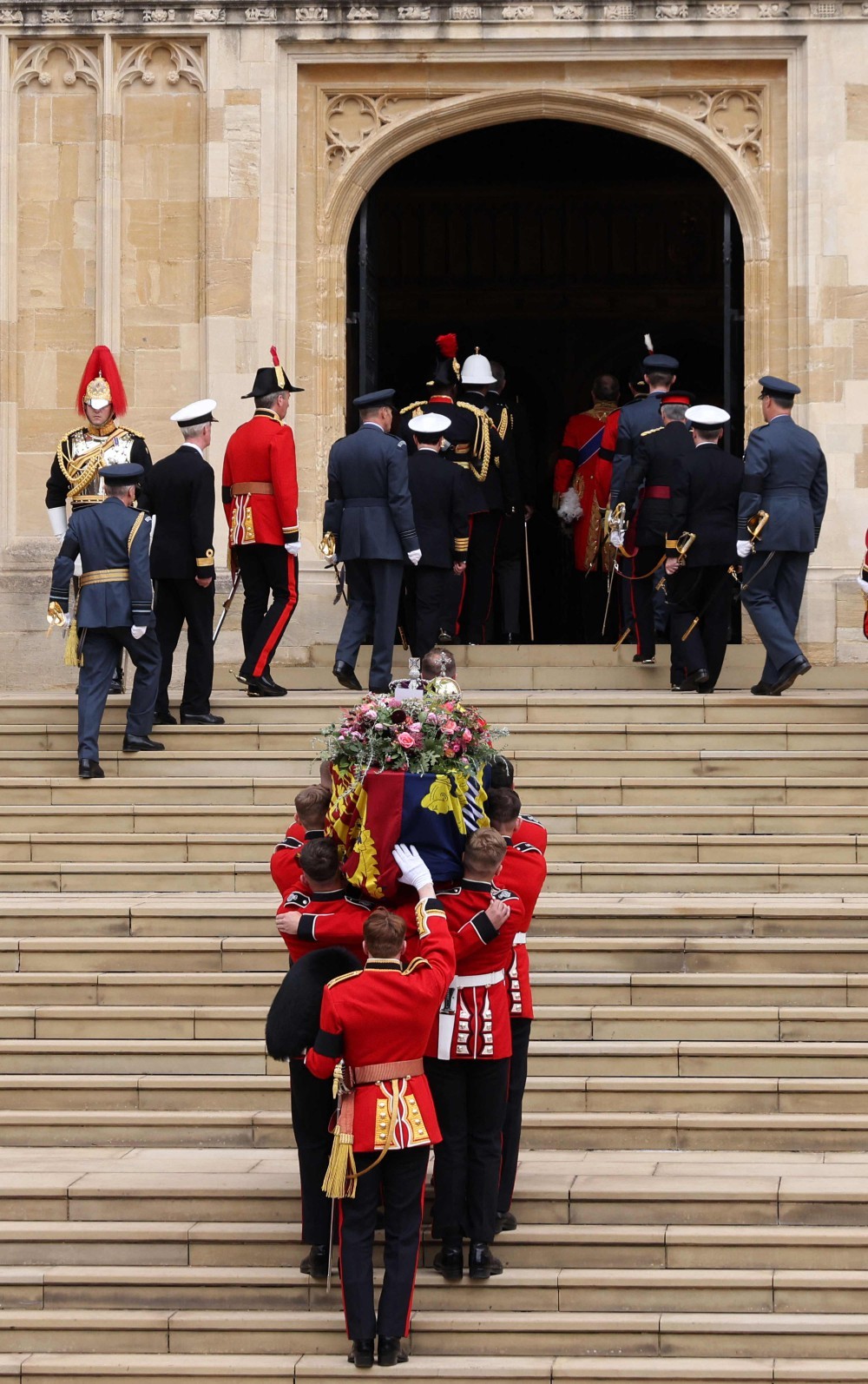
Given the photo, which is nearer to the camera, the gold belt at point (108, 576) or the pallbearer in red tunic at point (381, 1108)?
the pallbearer in red tunic at point (381, 1108)

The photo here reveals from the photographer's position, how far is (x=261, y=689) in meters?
13.1

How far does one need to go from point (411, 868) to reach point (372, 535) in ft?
19.2

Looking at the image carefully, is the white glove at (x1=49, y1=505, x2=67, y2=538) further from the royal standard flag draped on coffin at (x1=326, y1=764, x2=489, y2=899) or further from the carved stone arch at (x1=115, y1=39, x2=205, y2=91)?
the royal standard flag draped on coffin at (x1=326, y1=764, x2=489, y2=899)

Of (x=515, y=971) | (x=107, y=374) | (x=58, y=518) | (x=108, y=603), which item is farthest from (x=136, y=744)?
(x=515, y=971)

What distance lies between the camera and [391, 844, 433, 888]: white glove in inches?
286

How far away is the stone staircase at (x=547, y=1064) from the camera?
7.29 metres

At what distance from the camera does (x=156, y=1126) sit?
8594 mm

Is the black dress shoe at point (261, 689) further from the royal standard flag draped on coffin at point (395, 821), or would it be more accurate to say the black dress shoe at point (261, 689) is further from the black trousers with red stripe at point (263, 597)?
the royal standard flag draped on coffin at point (395, 821)

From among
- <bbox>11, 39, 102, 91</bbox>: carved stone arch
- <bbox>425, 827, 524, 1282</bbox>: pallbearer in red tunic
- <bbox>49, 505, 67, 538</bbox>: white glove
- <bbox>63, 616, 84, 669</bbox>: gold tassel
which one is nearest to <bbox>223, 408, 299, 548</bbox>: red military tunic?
<bbox>49, 505, 67, 538</bbox>: white glove

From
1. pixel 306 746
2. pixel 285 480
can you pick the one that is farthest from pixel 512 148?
pixel 306 746

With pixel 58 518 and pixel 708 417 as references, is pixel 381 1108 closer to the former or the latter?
pixel 708 417

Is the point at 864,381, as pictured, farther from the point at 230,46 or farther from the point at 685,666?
the point at 230,46

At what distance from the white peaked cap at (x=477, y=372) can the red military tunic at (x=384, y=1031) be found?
338 inches

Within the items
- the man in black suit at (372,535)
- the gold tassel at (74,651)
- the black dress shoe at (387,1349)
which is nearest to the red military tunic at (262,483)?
the man in black suit at (372,535)
